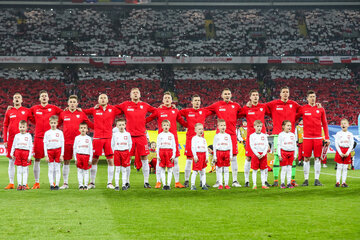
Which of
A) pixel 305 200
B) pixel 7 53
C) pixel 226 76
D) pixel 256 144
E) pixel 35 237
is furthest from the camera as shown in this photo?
pixel 226 76

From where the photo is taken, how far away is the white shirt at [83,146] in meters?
10.4

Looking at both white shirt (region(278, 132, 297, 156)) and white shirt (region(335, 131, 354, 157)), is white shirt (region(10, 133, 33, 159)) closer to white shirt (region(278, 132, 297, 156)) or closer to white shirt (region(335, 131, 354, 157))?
white shirt (region(278, 132, 297, 156))

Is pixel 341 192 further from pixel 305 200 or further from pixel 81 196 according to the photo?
pixel 81 196

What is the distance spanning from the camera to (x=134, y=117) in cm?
1080

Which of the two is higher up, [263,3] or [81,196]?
[263,3]

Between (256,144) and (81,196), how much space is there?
4.00 metres

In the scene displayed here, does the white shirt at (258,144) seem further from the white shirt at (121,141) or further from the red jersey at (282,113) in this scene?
the white shirt at (121,141)

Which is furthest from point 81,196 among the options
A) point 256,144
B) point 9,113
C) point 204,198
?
point 256,144

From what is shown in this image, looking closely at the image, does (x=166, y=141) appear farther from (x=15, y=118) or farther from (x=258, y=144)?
(x=15, y=118)

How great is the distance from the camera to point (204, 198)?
354 inches

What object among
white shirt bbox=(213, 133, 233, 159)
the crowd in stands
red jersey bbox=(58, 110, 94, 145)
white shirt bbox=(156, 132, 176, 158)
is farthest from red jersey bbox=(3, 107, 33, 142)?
the crowd in stands

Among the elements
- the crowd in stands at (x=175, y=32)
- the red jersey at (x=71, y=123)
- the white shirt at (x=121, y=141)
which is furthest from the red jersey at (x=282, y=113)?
the crowd in stands at (x=175, y=32)

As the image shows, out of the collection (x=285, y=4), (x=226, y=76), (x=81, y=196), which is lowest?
(x=81, y=196)

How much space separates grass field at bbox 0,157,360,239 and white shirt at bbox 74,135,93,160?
2.87 feet
